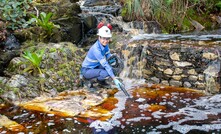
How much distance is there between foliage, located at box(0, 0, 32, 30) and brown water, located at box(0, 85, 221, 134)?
3.01m

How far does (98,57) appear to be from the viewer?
5.81 metres

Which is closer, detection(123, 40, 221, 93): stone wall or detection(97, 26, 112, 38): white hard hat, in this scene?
detection(97, 26, 112, 38): white hard hat

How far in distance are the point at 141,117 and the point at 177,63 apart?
2182 millimetres

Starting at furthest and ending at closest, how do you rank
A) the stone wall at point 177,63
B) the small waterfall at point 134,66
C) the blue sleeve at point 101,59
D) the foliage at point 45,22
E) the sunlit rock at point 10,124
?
the foliage at point 45,22
the small waterfall at point 134,66
the stone wall at point 177,63
the blue sleeve at point 101,59
the sunlit rock at point 10,124

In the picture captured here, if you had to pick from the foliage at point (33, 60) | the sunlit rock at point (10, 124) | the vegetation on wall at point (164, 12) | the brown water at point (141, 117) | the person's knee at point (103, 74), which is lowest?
the brown water at point (141, 117)

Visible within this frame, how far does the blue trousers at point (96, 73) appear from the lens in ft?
20.2

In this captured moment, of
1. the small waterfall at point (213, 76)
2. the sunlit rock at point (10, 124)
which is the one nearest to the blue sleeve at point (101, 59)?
the sunlit rock at point (10, 124)

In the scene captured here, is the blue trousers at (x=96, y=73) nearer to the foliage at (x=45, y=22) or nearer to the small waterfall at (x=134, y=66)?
the small waterfall at (x=134, y=66)

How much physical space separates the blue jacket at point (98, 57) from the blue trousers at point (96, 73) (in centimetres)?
9

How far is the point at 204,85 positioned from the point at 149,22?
3.87 metres

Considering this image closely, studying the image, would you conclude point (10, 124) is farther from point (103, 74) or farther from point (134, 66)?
point (134, 66)

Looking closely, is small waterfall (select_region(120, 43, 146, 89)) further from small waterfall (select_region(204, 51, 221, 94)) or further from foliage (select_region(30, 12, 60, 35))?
foliage (select_region(30, 12, 60, 35))

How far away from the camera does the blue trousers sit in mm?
6152

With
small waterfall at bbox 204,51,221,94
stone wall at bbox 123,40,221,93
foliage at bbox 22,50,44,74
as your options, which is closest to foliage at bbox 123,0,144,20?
stone wall at bbox 123,40,221,93
